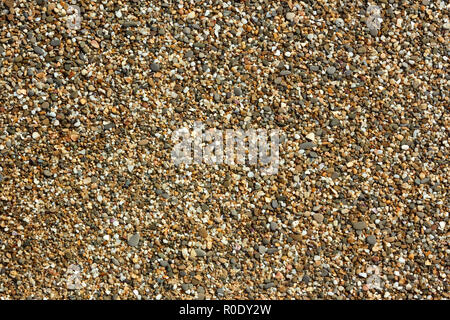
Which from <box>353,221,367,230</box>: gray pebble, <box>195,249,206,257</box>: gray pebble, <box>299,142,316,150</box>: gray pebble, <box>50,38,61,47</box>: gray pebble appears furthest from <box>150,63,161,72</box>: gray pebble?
<box>353,221,367,230</box>: gray pebble

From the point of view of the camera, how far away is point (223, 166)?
2686mm

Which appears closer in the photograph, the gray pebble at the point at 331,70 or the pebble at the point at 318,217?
the pebble at the point at 318,217

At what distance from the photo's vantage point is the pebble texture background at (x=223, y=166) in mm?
2596

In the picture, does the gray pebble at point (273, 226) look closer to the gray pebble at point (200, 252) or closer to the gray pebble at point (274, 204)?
the gray pebble at point (274, 204)

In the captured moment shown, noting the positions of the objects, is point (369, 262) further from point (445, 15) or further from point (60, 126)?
point (60, 126)

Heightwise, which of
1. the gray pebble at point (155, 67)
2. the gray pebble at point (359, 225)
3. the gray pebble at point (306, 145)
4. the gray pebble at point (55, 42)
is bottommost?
the gray pebble at point (359, 225)

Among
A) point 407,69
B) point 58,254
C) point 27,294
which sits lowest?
point 27,294

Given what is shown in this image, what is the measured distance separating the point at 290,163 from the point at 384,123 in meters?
0.57

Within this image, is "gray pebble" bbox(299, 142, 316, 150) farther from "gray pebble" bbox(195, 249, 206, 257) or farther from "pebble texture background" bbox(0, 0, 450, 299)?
"gray pebble" bbox(195, 249, 206, 257)

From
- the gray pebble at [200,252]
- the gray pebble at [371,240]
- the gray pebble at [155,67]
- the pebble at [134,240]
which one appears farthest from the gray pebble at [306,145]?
the pebble at [134,240]

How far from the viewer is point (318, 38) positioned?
9.30 feet

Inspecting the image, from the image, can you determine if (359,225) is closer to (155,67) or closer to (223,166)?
(223,166)

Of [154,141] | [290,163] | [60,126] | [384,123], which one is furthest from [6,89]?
[384,123]

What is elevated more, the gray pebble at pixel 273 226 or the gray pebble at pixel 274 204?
the gray pebble at pixel 274 204
